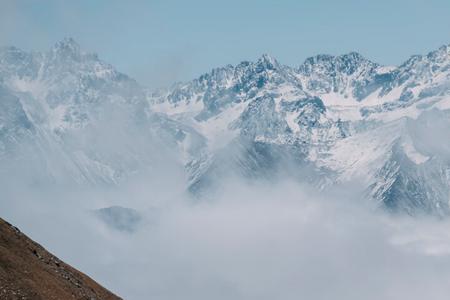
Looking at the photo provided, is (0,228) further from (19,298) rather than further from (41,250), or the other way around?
(19,298)

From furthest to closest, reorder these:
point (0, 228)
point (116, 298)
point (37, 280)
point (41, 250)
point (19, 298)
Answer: point (116, 298), point (41, 250), point (0, 228), point (37, 280), point (19, 298)

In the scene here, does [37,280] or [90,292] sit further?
[90,292]

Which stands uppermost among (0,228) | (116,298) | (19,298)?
(116,298)

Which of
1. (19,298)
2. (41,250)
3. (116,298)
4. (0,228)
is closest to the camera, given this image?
(19,298)

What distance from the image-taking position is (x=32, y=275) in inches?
4067

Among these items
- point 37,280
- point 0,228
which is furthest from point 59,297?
point 0,228

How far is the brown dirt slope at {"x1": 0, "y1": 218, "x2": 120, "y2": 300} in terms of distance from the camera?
3841 inches

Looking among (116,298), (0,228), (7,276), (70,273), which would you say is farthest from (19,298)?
(116,298)

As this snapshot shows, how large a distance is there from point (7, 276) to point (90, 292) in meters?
21.9

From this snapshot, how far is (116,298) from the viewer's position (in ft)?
426

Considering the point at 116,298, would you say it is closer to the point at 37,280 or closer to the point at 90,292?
the point at 90,292

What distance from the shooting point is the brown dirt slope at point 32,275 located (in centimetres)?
9756

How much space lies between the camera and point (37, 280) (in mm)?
102875

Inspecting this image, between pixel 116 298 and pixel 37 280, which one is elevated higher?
pixel 116 298
